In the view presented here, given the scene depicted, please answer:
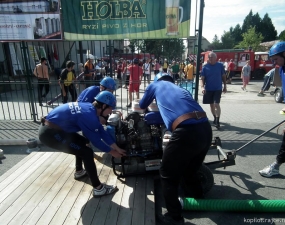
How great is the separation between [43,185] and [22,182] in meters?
0.34

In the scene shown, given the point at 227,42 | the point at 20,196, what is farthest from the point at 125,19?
the point at 227,42

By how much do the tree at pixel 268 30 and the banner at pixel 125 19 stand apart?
84.4m

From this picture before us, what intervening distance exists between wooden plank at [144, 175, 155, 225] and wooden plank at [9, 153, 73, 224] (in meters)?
1.38

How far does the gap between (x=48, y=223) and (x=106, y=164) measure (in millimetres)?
1500

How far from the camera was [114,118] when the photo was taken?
10.4ft

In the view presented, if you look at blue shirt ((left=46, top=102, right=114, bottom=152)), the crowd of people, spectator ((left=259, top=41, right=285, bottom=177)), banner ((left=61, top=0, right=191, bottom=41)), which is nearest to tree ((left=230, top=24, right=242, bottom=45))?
banner ((left=61, top=0, right=191, bottom=41))

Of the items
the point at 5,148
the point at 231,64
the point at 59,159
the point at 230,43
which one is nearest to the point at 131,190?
the point at 59,159

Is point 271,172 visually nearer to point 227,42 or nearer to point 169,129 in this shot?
point 169,129

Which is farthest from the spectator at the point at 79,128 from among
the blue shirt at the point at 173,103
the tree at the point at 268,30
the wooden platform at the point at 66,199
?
the tree at the point at 268,30

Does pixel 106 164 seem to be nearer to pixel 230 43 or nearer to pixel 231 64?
pixel 231 64

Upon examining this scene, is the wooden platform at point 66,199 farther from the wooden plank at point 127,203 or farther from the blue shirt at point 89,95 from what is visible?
the blue shirt at point 89,95

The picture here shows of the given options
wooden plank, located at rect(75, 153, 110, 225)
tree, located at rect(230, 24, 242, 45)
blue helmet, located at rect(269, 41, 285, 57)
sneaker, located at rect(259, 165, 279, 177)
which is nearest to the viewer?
wooden plank, located at rect(75, 153, 110, 225)

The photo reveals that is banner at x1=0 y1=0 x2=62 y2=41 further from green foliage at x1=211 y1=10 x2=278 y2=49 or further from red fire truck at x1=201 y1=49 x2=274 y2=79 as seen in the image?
green foliage at x1=211 y1=10 x2=278 y2=49

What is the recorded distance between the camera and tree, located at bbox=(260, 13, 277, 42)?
75.0 meters
